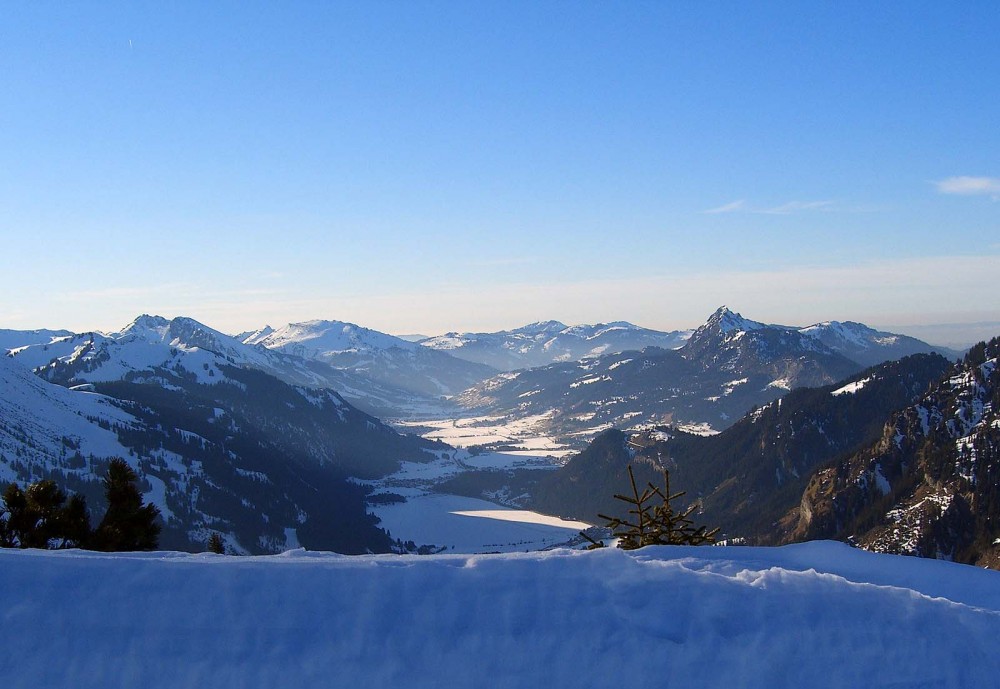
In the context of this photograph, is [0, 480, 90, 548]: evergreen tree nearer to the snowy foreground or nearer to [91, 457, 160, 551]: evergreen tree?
[91, 457, 160, 551]: evergreen tree

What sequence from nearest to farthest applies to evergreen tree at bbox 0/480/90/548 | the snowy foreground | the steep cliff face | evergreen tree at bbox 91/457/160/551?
the snowy foreground
evergreen tree at bbox 0/480/90/548
evergreen tree at bbox 91/457/160/551
the steep cliff face

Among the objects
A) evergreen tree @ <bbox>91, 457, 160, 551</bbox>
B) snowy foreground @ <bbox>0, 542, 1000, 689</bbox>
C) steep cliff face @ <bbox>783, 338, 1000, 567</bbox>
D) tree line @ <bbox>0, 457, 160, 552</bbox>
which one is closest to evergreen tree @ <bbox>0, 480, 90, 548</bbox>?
tree line @ <bbox>0, 457, 160, 552</bbox>

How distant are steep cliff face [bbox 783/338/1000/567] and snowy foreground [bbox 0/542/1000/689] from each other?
393ft

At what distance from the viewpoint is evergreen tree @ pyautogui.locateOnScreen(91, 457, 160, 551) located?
2290 cm

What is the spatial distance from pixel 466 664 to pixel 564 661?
63.5 inches

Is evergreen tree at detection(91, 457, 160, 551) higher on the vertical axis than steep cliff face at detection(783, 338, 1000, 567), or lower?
higher

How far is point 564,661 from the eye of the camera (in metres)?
12.1

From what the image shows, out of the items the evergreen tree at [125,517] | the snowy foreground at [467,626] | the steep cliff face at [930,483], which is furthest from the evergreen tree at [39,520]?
the steep cliff face at [930,483]

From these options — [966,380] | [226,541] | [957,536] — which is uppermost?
[966,380]

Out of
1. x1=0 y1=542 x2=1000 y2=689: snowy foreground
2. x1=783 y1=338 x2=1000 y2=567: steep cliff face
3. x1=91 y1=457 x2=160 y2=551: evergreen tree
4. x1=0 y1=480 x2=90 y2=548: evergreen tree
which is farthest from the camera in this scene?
x1=783 y1=338 x2=1000 y2=567: steep cliff face

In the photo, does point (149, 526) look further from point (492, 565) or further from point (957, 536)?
point (957, 536)

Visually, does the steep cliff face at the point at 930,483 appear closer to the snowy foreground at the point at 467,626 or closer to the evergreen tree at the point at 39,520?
the snowy foreground at the point at 467,626

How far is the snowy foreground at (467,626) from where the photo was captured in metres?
11.8

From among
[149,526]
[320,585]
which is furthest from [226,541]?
[320,585]
